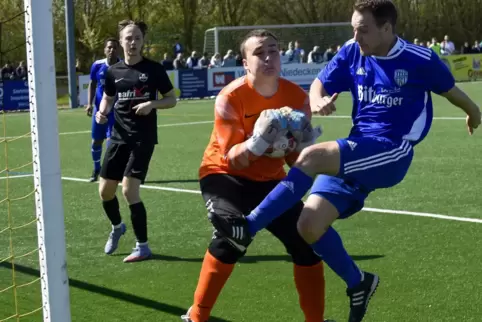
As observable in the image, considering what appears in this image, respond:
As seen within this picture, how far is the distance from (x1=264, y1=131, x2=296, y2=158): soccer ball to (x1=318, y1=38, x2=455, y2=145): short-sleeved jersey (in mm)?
538

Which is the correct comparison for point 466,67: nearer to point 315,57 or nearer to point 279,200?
point 315,57

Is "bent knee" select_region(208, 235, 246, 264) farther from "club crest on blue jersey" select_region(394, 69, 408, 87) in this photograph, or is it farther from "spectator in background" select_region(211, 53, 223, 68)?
"spectator in background" select_region(211, 53, 223, 68)

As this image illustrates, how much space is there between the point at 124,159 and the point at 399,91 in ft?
10.1

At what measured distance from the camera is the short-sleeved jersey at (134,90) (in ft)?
25.0

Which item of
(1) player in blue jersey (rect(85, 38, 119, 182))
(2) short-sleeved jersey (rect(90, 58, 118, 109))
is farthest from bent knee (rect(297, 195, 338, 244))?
(2) short-sleeved jersey (rect(90, 58, 118, 109))

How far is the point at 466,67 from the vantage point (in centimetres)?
3778

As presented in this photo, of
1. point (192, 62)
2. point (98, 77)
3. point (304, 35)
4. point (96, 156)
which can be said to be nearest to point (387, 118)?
point (98, 77)

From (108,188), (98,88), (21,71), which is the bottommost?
(21,71)

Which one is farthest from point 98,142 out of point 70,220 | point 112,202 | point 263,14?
point 263,14

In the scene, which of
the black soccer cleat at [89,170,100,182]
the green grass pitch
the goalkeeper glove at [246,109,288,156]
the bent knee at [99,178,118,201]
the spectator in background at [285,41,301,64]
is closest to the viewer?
the goalkeeper glove at [246,109,288,156]

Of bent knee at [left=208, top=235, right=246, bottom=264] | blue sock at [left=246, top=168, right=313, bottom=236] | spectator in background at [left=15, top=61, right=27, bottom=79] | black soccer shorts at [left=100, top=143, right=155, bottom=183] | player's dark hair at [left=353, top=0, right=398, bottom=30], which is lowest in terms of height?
spectator in background at [left=15, top=61, right=27, bottom=79]

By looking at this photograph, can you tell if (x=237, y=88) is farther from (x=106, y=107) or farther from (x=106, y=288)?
(x=106, y=107)

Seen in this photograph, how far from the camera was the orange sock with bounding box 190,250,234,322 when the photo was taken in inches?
202

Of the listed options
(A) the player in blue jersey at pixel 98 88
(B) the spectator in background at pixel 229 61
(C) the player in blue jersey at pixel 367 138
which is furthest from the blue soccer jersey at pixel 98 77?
(B) the spectator in background at pixel 229 61
